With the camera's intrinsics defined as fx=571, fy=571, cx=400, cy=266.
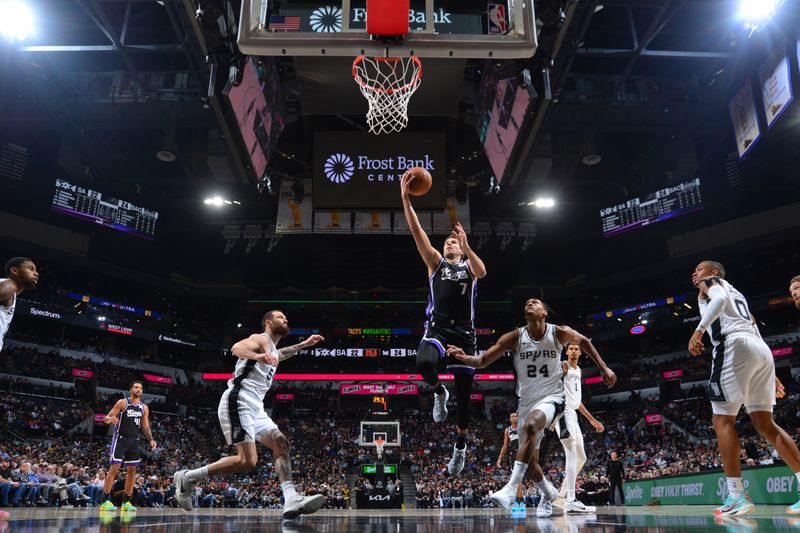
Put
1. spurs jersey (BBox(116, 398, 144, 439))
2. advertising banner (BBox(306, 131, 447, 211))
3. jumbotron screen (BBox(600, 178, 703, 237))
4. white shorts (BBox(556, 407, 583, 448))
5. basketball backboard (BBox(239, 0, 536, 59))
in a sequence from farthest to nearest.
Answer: jumbotron screen (BBox(600, 178, 703, 237)) → advertising banner (BBox(306, 131, 447, 211)) → spurs jersey (BBox(116, 398, 144, 439)) → white shorts (BBox(556, 407, 583, 448)) → basketball backboard (BBox(239, 0, 536, 59))

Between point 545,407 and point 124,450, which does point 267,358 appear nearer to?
point 545,407

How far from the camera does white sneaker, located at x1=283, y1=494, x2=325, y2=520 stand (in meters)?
4.93

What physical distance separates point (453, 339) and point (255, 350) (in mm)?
2072

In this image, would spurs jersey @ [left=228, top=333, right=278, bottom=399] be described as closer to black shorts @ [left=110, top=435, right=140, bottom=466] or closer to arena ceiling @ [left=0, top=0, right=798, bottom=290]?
black shorts @ [left=110, top=435, right=140, bottom=466]

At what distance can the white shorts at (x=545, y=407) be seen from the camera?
597 centimetres

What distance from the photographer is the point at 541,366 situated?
6156 millimetres

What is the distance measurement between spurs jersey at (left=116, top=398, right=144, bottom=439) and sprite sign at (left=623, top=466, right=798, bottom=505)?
10.8 meters

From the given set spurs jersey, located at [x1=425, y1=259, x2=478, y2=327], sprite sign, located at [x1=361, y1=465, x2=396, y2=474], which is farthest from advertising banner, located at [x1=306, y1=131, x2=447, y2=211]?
sprite sign, located at [x1=361, y1=465, x2=396, y2=474]

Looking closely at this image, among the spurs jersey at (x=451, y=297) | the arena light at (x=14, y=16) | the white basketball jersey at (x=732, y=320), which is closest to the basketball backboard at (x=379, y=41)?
the spurs jersey at (x=451, y=297)

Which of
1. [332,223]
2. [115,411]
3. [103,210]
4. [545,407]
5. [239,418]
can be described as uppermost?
[103,210]

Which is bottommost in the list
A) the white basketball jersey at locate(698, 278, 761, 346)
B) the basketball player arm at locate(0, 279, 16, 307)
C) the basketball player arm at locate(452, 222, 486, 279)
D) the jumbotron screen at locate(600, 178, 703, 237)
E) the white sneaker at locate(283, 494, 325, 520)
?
the white sneaker at locate(283, 494, 325, 520)

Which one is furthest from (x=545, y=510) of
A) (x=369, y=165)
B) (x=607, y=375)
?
(x=369, y=165)

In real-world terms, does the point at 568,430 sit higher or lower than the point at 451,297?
lower

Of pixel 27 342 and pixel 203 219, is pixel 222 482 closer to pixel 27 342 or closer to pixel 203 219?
pixel 203 219
